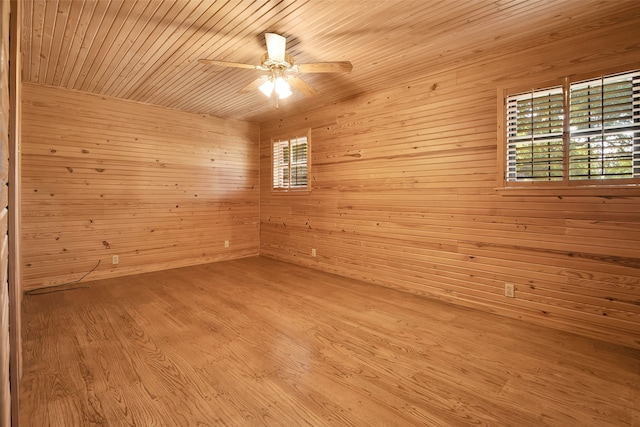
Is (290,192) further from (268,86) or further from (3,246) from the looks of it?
(3,246)

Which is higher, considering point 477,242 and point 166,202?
point 166,202

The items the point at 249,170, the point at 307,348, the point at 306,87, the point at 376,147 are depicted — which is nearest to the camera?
the point at 307,348

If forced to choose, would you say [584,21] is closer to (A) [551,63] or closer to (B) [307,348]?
(A) [551,63]

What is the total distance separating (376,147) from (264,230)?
3094 mm

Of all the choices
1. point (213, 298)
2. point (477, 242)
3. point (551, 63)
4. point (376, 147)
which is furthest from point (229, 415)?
point (551, 63)

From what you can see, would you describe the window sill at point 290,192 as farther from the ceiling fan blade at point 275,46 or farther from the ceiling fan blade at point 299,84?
the ceiling fan blade at point 275,46

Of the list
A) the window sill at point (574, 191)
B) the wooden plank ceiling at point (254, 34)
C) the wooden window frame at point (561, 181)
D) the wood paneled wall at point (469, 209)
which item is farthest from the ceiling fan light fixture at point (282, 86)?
the window sill at point (574, 191)

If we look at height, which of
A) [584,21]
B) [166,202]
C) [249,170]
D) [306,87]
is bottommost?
[166,202]

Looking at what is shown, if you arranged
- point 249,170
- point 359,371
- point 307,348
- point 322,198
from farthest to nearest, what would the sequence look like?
point 249,170 → point 322,198 → point 307,348 → point 359,371

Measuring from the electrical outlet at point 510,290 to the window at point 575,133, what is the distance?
1.03 meters

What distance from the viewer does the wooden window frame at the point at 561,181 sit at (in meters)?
2.68

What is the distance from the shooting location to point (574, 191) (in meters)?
2.89

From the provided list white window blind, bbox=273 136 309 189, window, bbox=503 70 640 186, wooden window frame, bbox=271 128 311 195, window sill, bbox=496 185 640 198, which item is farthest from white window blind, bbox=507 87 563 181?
white window blind, bbox=273 136 309 189

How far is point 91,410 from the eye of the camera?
1.88m
